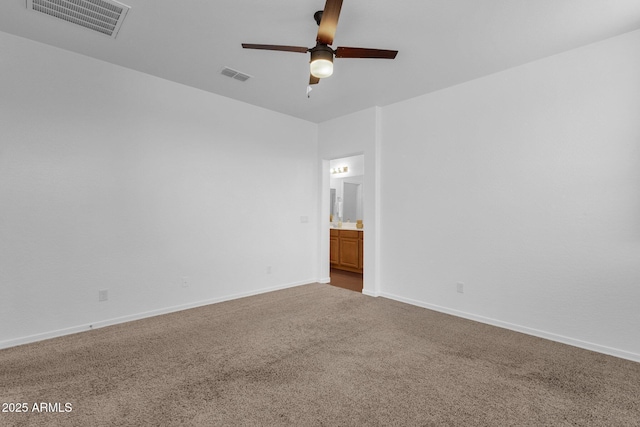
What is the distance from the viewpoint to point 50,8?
2.34 meters

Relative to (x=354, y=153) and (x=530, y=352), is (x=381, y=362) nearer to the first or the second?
(x=530, y=352)

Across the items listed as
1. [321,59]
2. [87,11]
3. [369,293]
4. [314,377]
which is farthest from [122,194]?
[369,293]

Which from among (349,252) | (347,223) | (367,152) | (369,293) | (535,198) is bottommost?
(369,293)

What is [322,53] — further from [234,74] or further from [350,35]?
[234,74]

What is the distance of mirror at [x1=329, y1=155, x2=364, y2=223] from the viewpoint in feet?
23.3

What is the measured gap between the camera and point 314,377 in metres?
2.17

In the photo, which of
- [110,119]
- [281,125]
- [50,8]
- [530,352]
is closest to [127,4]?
[50,8]

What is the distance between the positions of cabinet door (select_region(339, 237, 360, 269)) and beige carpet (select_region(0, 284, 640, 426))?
280 centimetres

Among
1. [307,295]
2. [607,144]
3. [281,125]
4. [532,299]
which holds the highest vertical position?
[281,125]

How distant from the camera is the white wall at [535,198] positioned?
2.60 m

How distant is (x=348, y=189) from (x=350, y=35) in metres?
4.78

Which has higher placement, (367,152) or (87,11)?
(87,11)

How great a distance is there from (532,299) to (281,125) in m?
3.97

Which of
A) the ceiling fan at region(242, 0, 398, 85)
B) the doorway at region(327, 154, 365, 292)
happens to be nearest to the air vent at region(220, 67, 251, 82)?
the ceiling fan at region(242, 0, 398, 85)
